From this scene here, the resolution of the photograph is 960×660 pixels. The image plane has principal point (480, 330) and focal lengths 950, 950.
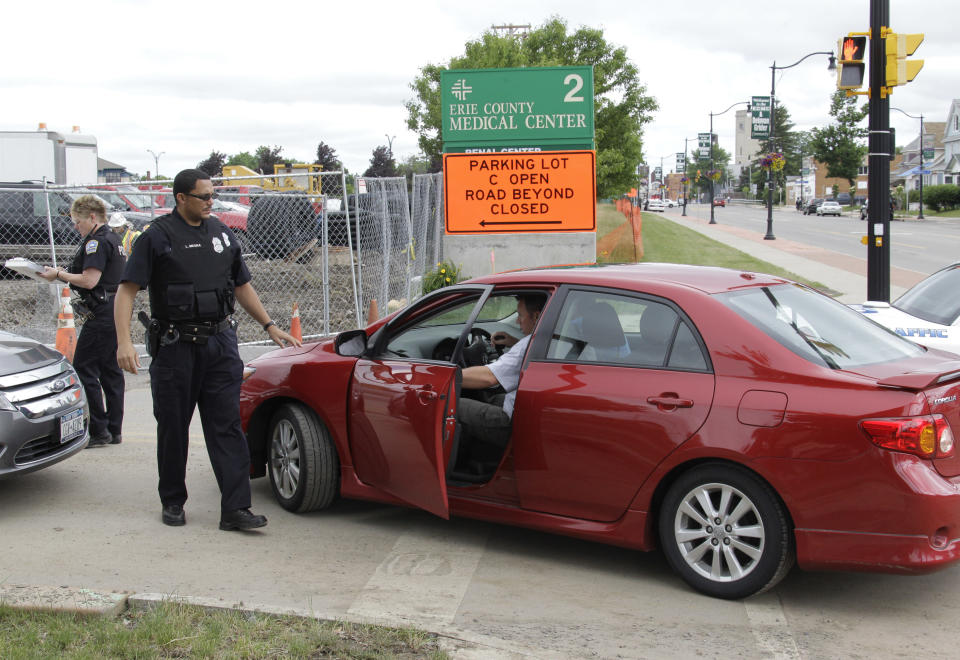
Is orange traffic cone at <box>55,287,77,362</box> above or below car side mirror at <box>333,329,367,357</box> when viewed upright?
below

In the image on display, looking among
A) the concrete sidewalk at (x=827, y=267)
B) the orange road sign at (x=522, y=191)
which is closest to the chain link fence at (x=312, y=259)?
the orange road sign at (x=522, y=191)

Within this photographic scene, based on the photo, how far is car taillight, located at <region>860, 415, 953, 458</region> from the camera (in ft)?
12.5

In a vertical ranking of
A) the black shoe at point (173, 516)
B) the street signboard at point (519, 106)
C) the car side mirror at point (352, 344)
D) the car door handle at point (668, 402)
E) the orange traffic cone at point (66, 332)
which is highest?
the street signboard at point (519, 106)

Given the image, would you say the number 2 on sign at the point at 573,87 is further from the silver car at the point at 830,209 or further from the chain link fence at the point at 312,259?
the silver car at the point at 830,209

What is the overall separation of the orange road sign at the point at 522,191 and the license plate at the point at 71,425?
27.1 feet

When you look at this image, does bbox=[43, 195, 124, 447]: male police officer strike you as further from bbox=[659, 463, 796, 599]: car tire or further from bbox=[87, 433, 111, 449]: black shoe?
bbox=[659, 463, 796, 599]: car tire

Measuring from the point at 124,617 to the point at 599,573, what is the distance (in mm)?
2199

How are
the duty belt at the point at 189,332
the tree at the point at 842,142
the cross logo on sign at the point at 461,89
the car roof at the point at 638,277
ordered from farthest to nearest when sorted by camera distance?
the tree at the point at 842,142 → the cross logo on sign at the point at 461,89 → the duty belt at the point at 189,332 → the car roof at the point at 638,277

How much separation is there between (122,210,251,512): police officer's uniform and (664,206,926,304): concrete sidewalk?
1351 centimetres

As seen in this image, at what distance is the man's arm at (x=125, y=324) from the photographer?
5.00m

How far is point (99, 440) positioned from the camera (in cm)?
733

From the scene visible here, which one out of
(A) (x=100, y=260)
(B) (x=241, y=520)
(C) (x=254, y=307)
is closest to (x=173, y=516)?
(B) (x=241, y=520)

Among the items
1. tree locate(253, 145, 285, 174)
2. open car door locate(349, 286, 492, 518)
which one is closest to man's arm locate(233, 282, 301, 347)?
open car door locate(349, 286, 492, 518)

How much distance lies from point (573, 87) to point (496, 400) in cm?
980
